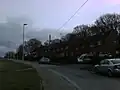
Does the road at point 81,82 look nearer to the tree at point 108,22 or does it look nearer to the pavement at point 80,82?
the pavement at point 80,82

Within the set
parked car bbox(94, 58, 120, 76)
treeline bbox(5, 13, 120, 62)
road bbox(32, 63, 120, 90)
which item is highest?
treeline bbox(5, 13, 120, 62)

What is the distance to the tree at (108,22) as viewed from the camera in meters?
84.7

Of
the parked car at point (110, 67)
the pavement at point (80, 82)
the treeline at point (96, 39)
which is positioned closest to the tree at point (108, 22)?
the treeline at point (96, 39)

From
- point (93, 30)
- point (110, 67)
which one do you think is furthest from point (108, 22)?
point (110, 67)

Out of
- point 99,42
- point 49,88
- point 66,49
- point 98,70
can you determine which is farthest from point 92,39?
point 49,88

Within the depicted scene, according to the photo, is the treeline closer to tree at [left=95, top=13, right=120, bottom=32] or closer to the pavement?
tree at [left=95, top=13, right=120, bottom=32]

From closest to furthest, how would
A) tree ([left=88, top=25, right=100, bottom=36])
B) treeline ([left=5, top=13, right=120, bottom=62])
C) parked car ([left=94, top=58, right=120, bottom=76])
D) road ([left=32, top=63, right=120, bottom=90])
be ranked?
road ([left=32, top=63, right=120, bottom=90]) < parked car ([left=94, top=58, right=120, bottom=76]) < treeline ([left=5, top=13, right=120, bottom=62]) < tree ([left=88, top=25, right=100, bottom=36])

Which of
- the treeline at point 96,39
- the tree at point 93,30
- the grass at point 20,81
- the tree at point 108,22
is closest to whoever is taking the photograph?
the grass at point 20,81

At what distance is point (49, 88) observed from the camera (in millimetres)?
14539

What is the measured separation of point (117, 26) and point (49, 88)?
7321cm

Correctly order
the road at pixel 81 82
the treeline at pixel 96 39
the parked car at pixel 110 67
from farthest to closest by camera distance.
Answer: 1. the treeline at pixel 96 39
2. the parked car at pixel 110 67
3. the road at pixel 81 82

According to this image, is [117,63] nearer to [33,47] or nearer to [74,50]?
[74,50]

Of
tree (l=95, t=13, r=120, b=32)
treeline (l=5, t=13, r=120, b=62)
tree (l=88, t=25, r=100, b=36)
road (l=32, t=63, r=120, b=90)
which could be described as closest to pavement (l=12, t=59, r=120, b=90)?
road (l=32, t=63, r=120, b=90)

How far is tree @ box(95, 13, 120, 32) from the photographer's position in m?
84.7
